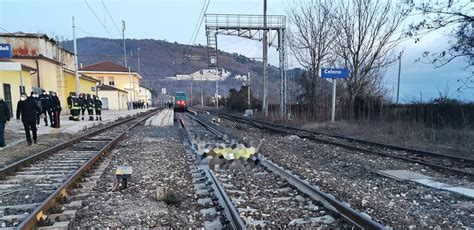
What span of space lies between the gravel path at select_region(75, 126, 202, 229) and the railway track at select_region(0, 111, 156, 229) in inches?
19.2

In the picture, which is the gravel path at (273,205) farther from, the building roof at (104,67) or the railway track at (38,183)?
the building roof at (104,67)

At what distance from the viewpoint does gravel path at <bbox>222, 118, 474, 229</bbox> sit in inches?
204

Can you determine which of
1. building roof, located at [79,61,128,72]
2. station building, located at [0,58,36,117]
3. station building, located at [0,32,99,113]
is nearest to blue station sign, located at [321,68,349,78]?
station building, located at [0,58,36,117]

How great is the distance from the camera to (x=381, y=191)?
6.75m

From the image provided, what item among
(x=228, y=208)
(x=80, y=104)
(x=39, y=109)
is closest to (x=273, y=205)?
(x=228, y=208)

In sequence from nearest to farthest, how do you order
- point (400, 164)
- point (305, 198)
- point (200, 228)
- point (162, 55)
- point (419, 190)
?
point (200, 228) → point (305, 198) → point (419, 190) → point (400, 164) → point (162, 55)

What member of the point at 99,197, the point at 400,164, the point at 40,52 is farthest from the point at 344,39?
the point at 40,52

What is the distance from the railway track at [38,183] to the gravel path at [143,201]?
1.60 ft

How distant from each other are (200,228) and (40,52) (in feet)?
108

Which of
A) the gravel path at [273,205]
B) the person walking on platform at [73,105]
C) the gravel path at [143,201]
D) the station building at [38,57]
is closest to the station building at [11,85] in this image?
the station building at [38,57]

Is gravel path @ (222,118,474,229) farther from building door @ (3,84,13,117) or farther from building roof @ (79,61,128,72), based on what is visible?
building roof @ (79,61,128,72)

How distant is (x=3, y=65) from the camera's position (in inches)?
555

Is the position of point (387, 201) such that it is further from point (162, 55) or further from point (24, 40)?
point (162, 55)

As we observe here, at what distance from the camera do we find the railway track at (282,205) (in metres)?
4.79
